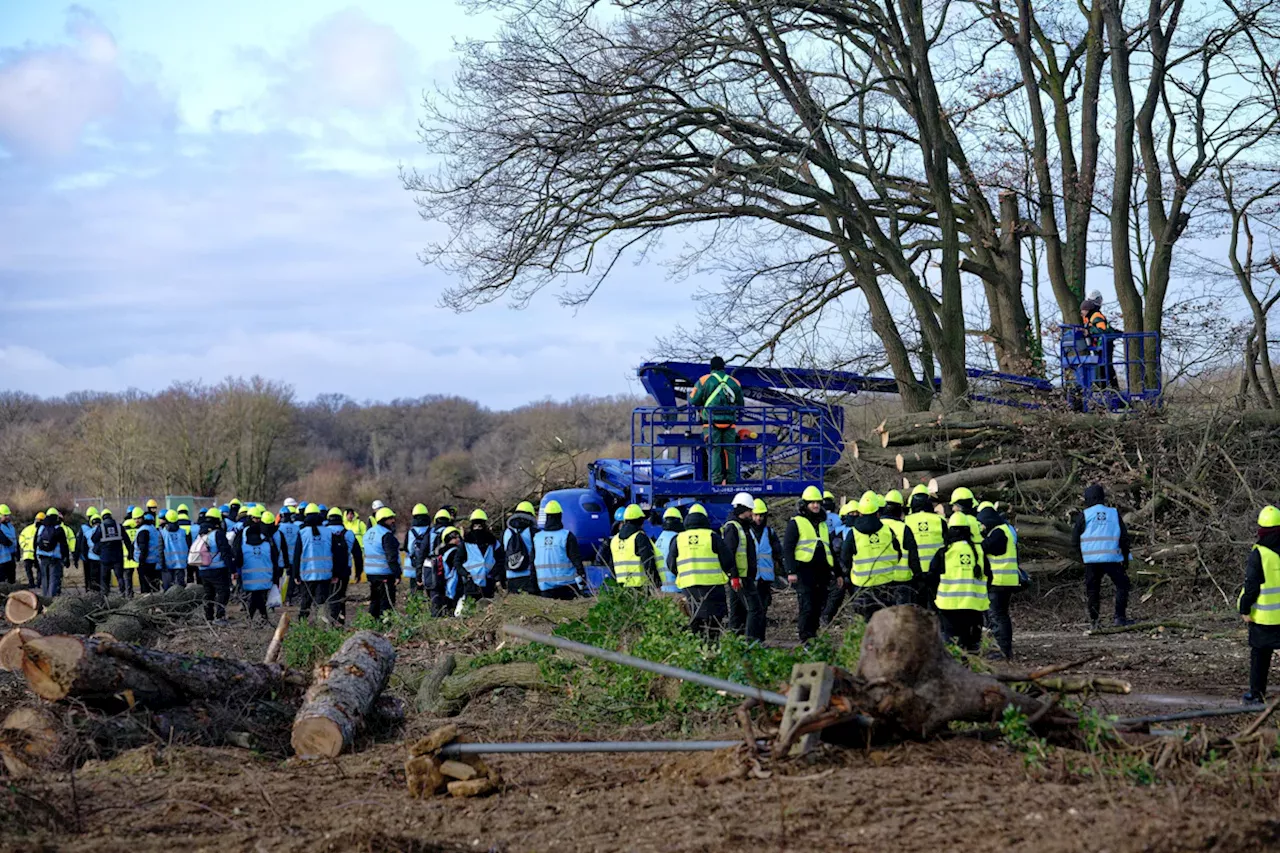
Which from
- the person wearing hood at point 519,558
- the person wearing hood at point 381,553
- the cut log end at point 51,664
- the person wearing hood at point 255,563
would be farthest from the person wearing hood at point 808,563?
the person wearing hood at point 255,563

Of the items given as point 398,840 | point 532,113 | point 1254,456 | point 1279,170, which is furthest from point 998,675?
point 1279,170

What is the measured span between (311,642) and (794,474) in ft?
29.5

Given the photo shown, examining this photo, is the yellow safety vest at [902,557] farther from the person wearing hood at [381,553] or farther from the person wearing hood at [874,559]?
the person wearing hood at [381,553]

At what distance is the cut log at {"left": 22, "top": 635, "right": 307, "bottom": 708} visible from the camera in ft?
27.7

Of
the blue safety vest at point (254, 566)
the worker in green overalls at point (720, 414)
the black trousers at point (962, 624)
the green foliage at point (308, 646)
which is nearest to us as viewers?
the green foliage at point (308, 646)

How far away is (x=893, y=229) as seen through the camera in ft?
75.5

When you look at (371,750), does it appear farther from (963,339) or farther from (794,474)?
(963,339)

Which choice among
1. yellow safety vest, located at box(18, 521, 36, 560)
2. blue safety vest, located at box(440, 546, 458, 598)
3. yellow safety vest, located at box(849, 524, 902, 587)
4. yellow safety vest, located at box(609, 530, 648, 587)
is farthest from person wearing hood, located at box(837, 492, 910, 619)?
yellow safety vest, located at box(18, 521, 36, 560)

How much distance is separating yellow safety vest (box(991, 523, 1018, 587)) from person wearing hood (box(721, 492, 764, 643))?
2376 millimetres

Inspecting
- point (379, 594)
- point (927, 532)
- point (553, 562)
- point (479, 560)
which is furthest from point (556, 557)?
point (927, 532)

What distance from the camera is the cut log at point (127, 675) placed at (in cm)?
844

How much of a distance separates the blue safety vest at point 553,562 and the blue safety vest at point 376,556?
3.02 metres

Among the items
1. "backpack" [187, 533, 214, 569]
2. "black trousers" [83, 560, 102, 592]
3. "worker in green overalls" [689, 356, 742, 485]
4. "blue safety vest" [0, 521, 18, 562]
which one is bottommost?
"black trousers" [83, 560, 102, 592]

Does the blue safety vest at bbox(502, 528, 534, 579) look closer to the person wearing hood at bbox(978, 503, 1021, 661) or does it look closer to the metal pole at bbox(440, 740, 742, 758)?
the person wearing hood at bbox(978, 503, 1021, 661)
